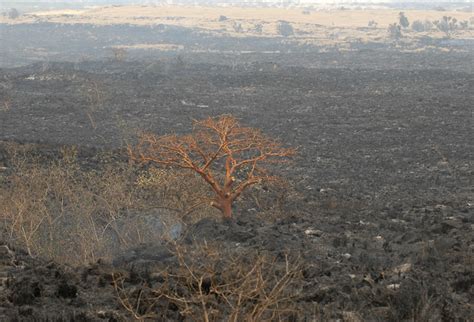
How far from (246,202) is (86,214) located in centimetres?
461

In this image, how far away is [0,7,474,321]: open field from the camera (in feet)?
27.5

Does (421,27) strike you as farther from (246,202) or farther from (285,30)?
(246,202)

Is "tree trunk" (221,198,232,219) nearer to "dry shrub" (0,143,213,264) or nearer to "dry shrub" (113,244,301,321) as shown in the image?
"dry shrub" (0,143,213,264)

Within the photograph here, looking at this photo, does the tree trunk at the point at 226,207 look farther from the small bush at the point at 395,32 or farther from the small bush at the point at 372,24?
the small bush at the point at 372,24

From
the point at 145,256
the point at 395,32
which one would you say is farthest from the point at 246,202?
the point at 395,32

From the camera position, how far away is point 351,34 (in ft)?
317

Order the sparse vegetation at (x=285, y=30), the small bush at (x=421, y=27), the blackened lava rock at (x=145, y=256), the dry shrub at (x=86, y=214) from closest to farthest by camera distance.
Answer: the blackened lava rock at (x=145, y=256) → the dry shrub at (x=86, y=214) → the sparse vegetation at (x=285, y=30) → the small bush at (x=421, y=27)

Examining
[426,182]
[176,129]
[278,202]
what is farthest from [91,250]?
[176,129]

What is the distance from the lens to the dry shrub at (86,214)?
13773 millimetres

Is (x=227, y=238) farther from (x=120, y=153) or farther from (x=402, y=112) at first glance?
(x=402, y=112)

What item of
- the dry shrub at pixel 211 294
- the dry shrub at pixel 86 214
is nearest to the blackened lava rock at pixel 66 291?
the dry shrub at pixel 211 294

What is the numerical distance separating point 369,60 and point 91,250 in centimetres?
5351

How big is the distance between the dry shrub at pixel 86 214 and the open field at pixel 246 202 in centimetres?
7

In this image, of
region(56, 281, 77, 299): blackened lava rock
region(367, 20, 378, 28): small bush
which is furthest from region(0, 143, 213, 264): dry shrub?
region(367, 20, 378, 28): small bush
